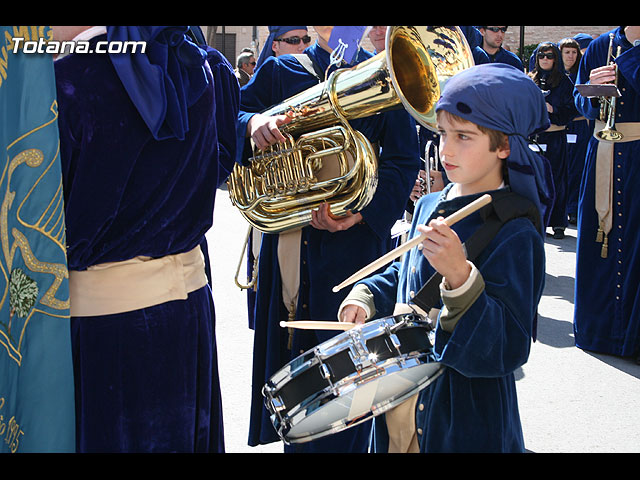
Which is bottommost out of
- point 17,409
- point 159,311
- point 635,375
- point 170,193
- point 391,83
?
point 635,375

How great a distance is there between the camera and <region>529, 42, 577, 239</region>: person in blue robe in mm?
8203

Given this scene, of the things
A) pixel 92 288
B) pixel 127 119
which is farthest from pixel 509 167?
pixel 92 288

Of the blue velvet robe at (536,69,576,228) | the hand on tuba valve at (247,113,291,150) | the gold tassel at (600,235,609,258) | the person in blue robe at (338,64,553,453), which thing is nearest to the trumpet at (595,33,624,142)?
the gold tassel at (600,235,609,258)

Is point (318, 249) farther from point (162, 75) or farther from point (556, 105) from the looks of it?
point (556, 105)

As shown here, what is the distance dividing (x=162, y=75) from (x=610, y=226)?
3.66m

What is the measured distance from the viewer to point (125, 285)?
2.16 m

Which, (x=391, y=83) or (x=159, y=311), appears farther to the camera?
(x=391, y=83)

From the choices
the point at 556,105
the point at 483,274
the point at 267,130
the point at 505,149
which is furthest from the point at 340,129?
the point at 556,105

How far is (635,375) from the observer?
15.0 ft

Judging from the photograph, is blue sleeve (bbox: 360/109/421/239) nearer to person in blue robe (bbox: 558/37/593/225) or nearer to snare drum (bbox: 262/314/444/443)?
snare drum (bbox: 262/314/444/443)

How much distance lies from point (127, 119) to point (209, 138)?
0.31m

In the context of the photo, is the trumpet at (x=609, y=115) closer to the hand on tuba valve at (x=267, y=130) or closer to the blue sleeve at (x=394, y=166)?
the blue sleeve at (x=394, y=166)

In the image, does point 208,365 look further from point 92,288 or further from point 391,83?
point 391,83

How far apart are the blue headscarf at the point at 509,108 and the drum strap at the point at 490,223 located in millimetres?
35
